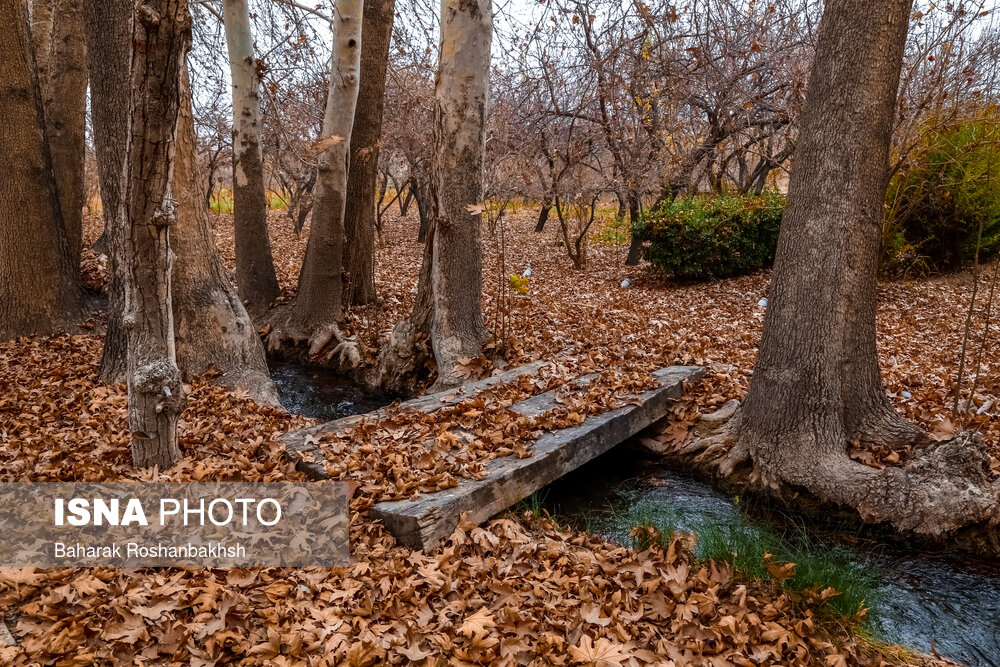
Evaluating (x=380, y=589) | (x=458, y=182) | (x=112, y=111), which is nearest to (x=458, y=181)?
(x=458, y=182)

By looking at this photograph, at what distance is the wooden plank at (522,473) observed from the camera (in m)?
3.24

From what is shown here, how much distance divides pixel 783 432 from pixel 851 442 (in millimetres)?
450

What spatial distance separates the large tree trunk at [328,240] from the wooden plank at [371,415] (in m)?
2.75

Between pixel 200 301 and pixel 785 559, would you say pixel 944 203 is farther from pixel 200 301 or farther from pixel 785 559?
pixel 200 301

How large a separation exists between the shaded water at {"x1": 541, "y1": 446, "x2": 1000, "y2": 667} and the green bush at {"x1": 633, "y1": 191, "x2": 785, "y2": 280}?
6174 mm

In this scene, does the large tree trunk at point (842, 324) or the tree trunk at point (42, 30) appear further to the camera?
the tree trunk at point (42, 30)

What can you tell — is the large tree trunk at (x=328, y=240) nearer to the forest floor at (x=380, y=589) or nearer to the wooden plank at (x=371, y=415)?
the forest floor at (x=380, y=589)

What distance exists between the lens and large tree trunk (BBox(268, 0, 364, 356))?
275 inches

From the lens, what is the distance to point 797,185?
4.20 m

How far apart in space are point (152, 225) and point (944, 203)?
10.7 m

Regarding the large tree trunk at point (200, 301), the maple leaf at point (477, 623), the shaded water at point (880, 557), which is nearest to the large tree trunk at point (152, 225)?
the large tree trunk at point (200, 301)

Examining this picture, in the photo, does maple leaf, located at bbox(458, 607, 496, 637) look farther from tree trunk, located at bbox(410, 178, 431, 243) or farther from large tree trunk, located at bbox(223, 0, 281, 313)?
tree trunk, located at bbox(410, 178, 431, 243)

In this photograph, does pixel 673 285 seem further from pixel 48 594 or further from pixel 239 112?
pixel 48 594

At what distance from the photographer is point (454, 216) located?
5957 millimetres
